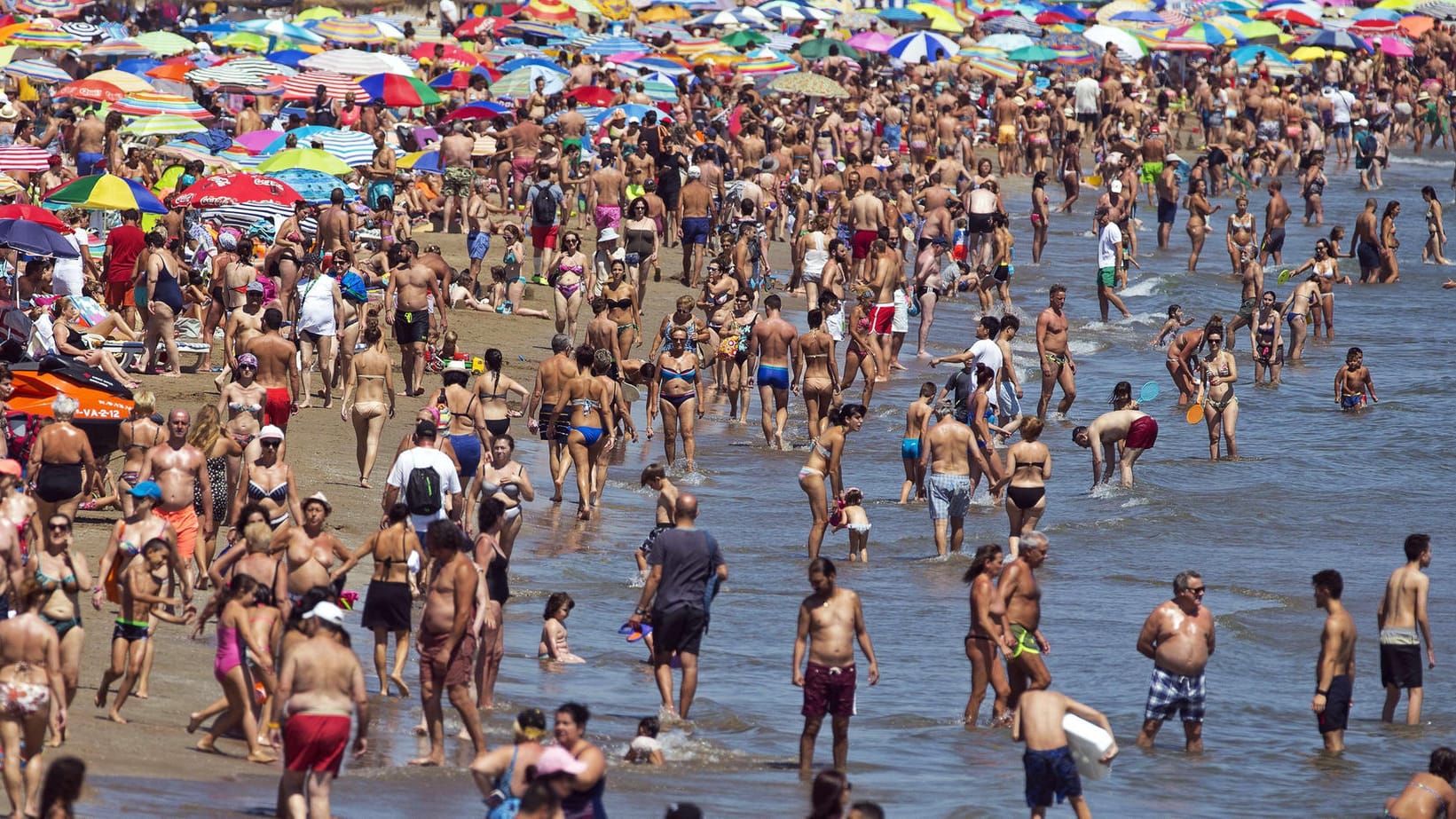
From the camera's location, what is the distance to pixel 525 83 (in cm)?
3116

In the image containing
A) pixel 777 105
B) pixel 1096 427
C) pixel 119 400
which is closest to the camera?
pixel 119 400

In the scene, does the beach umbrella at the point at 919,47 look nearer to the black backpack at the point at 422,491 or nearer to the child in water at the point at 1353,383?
the child in water at the point at 1353,383

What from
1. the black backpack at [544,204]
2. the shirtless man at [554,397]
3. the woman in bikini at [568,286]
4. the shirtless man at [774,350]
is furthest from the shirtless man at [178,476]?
the black backpack at [544,204]

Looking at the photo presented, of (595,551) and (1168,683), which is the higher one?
(1168,683)

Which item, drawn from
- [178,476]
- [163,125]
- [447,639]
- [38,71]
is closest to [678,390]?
[178,476]

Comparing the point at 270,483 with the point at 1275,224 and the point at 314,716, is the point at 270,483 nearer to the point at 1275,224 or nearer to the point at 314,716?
the point at 314,716

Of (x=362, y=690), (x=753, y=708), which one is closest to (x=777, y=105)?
(x=753, y=708)

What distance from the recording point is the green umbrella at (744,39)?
130 feet

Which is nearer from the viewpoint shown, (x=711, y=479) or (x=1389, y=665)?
(x=1389, y=665)

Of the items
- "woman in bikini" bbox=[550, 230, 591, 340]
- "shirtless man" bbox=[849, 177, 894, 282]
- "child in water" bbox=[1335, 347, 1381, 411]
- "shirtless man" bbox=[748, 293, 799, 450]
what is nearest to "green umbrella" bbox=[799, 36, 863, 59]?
"shirtless man" bbox=[849, 177, 894, 282]

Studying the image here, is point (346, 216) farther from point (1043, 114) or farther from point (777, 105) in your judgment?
point (1043, 114)

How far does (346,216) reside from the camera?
19.6 m

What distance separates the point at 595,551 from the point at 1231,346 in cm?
1155

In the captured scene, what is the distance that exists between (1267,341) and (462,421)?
1103 cm
